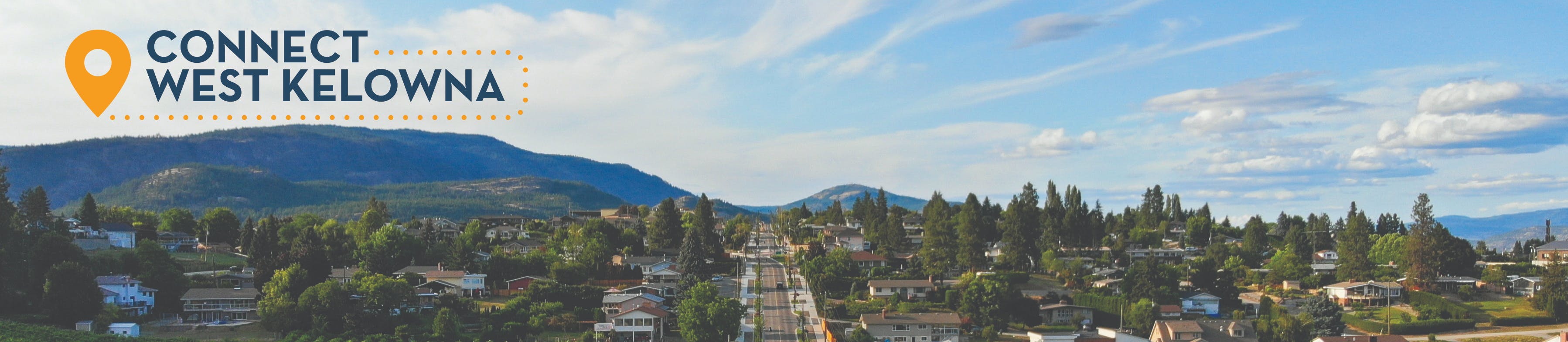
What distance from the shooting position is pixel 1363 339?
157 feet

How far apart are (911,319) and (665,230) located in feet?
102

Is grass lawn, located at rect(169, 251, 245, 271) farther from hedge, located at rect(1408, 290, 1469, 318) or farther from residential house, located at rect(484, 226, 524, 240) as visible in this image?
hedge, located at rect(1408, 290, 1469, 318)

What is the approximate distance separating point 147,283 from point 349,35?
66.1 feet

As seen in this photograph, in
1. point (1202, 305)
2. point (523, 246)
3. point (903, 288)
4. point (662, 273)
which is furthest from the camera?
point (523, 246)

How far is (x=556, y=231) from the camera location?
88.0 metres

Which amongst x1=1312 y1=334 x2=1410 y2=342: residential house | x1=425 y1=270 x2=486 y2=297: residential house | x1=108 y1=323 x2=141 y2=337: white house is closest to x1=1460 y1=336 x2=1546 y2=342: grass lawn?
x1=1312 y1=334 x2=1410 y2=342: residential house

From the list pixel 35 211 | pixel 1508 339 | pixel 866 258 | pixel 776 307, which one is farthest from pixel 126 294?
pixel 1508 339

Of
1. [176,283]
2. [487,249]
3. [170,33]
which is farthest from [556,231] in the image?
[170,33]

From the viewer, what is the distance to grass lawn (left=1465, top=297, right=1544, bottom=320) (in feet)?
191

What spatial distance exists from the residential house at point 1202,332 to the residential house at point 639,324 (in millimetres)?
23303

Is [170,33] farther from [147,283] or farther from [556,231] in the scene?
[556,231]

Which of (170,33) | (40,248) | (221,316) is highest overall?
(170,33)

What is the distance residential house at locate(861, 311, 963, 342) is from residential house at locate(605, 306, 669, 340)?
9732 mm

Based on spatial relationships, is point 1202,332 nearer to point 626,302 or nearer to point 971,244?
point 971,244
